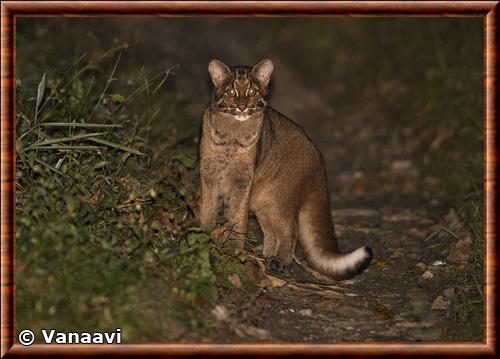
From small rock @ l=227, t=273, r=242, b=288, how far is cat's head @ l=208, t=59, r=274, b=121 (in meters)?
1.26

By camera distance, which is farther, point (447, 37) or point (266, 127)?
point (447, 37)

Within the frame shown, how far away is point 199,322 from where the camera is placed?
4863mm

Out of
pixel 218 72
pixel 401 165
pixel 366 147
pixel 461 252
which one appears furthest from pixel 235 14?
pixel 366 147

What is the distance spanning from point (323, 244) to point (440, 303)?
3.69ft

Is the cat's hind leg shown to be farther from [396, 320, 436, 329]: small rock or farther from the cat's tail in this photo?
[396, 320, 436, 329]: small rock

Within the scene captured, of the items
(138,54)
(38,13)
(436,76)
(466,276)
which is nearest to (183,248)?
(38,13)

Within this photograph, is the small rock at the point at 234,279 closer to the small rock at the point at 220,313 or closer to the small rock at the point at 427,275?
the small rock at the point at 220,313

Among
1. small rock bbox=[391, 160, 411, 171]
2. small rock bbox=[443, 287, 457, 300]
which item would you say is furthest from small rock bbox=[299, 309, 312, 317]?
small rock bbox=[391, 160, 411, 171]

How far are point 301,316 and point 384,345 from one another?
2.76 feet

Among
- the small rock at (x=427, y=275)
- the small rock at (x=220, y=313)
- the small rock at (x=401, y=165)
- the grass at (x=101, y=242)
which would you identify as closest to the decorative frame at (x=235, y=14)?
the grass at (x=101, y=242)

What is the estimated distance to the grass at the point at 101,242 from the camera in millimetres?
4629

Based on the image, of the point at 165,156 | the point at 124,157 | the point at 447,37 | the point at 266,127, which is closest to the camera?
the point at 124,157

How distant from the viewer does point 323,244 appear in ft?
21.3

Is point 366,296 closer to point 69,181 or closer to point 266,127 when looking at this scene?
point 266,127
